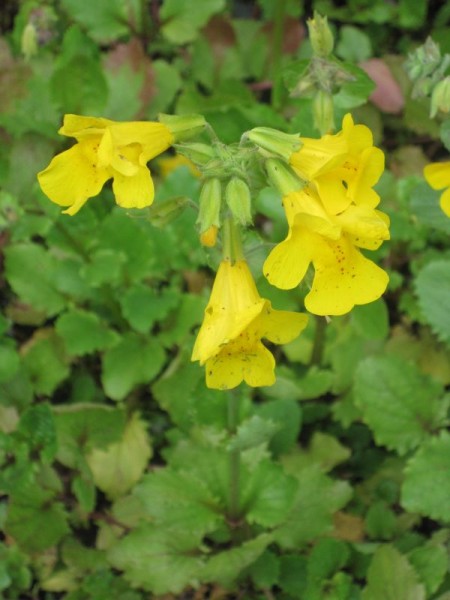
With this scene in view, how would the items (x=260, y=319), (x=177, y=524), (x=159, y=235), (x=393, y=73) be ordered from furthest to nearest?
1. (x=393, y=73)
2. (x=159, y=235)
3. (x=177, y=524)
4. (x=260, y=319)

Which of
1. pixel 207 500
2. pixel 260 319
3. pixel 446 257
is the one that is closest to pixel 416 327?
pixel 446 257

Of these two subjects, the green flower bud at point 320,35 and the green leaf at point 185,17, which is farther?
the green leaf at point 185,17

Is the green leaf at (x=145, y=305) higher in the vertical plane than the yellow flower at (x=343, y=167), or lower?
lower

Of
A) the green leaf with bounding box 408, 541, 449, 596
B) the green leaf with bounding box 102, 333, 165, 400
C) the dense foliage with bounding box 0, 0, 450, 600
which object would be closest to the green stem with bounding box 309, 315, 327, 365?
the dense foliage with bounding box 0, 0, 450, 600

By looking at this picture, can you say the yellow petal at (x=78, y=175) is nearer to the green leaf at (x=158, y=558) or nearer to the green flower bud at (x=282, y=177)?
the green flower bud at (x=282, y=177)

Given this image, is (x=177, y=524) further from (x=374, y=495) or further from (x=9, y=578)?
(x=374, y=495)

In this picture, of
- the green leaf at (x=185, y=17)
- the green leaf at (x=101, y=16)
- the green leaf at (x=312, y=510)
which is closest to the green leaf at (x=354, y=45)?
the green leaf at (x=185, y=17)
